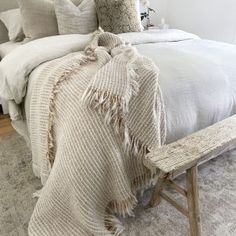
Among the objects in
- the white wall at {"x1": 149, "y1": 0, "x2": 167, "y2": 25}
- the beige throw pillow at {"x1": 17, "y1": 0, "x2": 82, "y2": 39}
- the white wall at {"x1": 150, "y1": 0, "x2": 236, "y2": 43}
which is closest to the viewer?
the beige throw pillow at {"x1": 17, "y1": 0, "x2": 82, "y2": 39}

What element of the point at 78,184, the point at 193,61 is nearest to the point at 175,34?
the point at 193,61

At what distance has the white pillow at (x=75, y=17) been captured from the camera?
6.72ft

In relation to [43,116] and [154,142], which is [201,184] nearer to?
[154,142]

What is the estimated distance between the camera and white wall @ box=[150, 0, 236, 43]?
2.93 m

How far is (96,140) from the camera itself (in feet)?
3.40

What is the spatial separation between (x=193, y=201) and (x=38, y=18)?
5.74 ft

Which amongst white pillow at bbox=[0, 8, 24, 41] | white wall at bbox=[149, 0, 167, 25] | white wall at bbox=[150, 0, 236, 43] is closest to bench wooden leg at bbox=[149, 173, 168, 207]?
white pillow at bbox=[0, 8, 24, 41]

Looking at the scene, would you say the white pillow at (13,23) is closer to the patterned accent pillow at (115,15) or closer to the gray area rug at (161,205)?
the patterned accent pillow at (115,15)

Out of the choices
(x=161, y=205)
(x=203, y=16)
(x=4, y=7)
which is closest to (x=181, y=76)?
(x=161, y=205)

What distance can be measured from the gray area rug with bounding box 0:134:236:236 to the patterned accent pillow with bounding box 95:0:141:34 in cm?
126

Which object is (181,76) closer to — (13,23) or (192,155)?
(192,155)

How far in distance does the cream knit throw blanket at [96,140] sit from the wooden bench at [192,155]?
4.7 inches

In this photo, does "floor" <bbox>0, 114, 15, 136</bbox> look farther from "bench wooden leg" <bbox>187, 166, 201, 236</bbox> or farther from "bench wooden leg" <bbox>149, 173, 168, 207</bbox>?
"bench wooden leg" <bbox>187, 166, 201, 236</bbox>

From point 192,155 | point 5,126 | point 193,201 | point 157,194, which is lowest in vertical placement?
point 5,126
